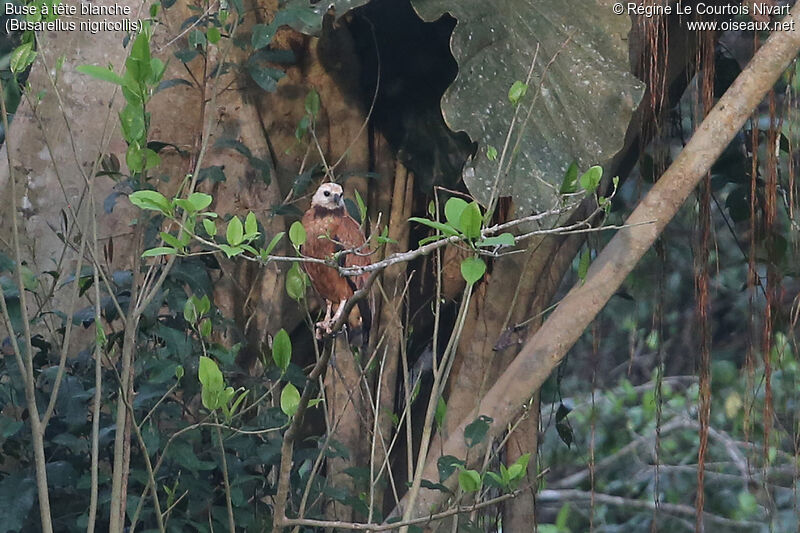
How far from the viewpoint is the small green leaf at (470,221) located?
1.23 m

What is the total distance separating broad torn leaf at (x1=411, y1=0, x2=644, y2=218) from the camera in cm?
211

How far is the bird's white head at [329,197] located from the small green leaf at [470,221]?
1124 mm

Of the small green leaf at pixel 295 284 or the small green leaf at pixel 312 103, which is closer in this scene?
the small green leaf at pixel 295 284

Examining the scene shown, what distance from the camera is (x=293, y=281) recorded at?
5.82 feet

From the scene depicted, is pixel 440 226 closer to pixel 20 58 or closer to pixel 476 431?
pixel 476 431

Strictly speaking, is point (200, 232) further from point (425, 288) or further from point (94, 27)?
point (425, 288)

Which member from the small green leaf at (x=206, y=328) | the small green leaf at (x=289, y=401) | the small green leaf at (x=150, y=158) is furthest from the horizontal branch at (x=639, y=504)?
the small green leaf at (x=150, y=158)

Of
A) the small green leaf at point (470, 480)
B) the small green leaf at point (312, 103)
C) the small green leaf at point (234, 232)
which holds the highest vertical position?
the small green leaf at point (312, 103)

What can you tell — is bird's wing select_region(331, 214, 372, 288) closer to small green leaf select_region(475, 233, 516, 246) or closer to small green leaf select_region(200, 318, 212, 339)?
small green leaf select_region(200, 318, 212, 339)

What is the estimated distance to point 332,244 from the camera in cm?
239

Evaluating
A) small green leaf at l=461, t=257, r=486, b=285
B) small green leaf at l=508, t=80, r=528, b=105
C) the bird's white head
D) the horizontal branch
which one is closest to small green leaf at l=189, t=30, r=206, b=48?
the bird's white head

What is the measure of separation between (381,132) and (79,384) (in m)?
1.15

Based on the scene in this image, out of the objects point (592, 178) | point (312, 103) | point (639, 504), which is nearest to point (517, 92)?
point (592, 178)

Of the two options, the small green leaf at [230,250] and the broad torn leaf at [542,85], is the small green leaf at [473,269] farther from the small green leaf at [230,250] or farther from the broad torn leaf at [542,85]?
the broad torn leaf at [542,85]
